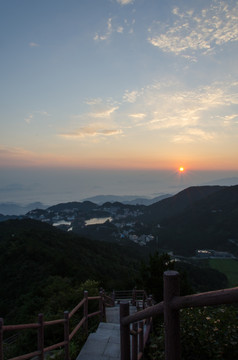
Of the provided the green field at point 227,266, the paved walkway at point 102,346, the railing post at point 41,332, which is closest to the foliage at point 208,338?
the paved walkway at point 102,346

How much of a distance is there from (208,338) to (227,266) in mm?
71441

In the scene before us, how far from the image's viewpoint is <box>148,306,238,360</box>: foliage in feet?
10.2

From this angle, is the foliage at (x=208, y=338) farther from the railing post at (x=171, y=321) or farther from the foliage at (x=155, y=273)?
the foliage at (x=155, y=273)

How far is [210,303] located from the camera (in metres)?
1.38

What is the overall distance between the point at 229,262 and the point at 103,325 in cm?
7390

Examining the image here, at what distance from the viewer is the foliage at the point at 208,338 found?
3094 millimetres

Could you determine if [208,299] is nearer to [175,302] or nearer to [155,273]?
[175,302]

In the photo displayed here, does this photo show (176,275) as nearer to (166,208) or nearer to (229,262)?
(229,262)

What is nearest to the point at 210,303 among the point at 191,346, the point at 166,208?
the point at 191,346

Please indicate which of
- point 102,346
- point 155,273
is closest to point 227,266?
point 155,273

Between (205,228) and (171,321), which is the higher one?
(171,321)

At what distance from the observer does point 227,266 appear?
216 feet

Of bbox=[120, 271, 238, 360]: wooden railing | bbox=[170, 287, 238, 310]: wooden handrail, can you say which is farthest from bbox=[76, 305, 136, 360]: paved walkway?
bbox=[170, 287, 238, 310]: wooden handrail

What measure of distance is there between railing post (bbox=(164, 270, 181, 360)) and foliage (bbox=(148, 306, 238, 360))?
189 cm
